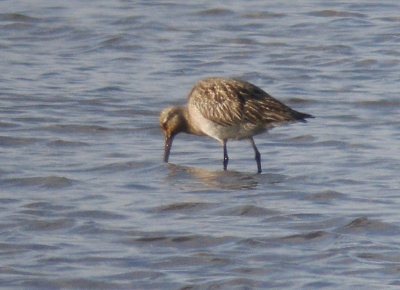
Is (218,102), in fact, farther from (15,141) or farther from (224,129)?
(15,141)

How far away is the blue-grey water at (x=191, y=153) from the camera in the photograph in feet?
24.9

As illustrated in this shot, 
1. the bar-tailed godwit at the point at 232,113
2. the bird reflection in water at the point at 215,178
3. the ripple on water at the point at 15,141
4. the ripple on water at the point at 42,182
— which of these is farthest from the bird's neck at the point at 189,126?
the ripple on water at the point at 42,182

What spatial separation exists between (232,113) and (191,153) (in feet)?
2.82

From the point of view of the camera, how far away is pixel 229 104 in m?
10.6

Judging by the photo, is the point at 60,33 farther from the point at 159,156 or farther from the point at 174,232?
the point at 174,232

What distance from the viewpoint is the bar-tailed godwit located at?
34.1 ft

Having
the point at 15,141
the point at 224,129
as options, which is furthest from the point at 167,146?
the point at 15,141

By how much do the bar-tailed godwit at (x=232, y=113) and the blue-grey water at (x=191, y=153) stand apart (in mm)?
277

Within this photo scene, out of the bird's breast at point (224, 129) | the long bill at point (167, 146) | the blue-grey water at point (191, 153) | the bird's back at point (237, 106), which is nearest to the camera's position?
the blue-grey water at point (191, 153)

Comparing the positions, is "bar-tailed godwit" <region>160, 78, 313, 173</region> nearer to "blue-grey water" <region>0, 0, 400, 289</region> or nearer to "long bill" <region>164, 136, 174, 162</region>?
"long bill" <region>164, 136, 174, 162</region>

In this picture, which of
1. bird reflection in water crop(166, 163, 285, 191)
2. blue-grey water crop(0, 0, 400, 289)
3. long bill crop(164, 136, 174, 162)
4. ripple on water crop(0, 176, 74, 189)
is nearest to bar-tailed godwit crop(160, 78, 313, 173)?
long bill crop(164, 136, 174, 162)

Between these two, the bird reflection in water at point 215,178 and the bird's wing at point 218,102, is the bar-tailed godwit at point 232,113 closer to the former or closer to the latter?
the bird's wing at point 218,102

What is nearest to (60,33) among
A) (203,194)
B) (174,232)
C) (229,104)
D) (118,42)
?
(118,42)

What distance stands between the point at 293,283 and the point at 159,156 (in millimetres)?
3988
